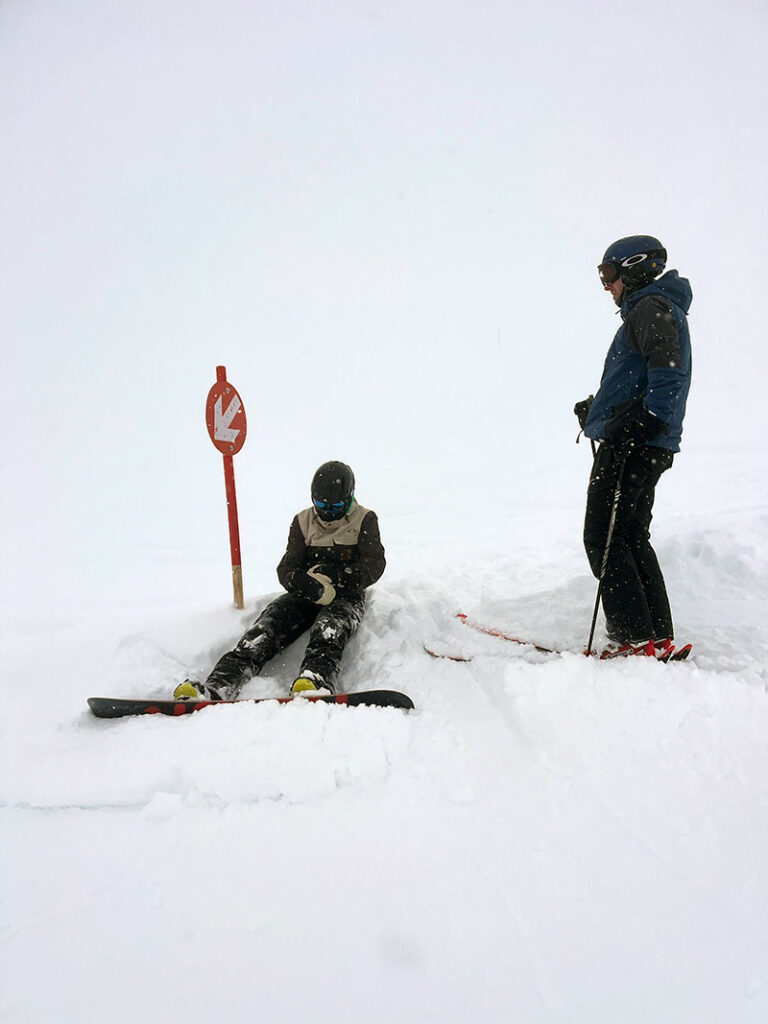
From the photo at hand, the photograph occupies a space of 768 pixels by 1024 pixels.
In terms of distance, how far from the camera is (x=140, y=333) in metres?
35.7

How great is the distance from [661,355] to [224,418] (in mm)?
3240

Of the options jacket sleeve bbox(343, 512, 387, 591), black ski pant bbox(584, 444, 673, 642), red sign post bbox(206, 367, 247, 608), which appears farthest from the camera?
red sign post bbox(206, 367, 247, 608)

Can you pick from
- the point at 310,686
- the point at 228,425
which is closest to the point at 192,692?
the point at 310,686

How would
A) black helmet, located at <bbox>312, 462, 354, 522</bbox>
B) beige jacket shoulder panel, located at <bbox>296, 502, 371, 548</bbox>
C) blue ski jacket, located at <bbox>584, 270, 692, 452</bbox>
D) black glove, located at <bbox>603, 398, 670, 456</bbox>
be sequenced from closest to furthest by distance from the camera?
blue ski jacket, located at <bbox>584, 270, 692, 452</bbox>, black glove, located at <bbox>603, 398, 670, 456</bbox>, black helmet, located at <bbox>312, 462, 354, 522</bbox>, beige jacket shoulder panel, located at <bbox>296, 502, 371, 548</bbox>

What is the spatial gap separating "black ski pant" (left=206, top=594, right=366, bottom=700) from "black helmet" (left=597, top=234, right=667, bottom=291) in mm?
2756

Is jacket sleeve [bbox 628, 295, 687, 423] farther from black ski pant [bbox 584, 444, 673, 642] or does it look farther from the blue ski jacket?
black ski pant [bbox 584, 444, 673, 642]

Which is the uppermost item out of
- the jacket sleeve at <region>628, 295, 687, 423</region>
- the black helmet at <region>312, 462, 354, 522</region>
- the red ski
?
the jacket sleeve at <region>628, 295, 687, 423</region>

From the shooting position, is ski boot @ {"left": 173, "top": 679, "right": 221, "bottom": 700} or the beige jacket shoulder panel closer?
ski boot @ {"left": 173, "top": 679, "right": 221, "bottom": 700}

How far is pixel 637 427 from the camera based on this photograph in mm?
3295

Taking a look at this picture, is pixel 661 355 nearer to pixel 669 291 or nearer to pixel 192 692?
pixel 669 291

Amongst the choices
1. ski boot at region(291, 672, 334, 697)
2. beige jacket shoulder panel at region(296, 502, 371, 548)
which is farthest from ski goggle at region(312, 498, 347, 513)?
ski boot at region(291, 672, 334, 697)

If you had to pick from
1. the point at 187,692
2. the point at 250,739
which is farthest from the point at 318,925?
the point at 187,692

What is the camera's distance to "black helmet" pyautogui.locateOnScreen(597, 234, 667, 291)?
328cm

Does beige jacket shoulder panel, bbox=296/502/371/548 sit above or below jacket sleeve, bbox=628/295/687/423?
below
